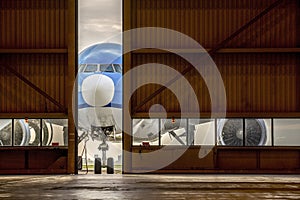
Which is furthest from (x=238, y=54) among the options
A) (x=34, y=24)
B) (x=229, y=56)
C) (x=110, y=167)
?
(x=34, y=24)

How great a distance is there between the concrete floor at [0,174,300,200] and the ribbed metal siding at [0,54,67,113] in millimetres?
5320

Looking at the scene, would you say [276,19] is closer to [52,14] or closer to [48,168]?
[52,14]

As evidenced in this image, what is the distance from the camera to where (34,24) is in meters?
29.0

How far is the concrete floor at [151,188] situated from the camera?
17.7m

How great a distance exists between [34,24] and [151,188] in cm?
1216

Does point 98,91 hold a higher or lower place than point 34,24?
lower

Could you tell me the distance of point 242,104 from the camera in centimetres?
2886

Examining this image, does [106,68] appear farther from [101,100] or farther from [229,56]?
[229,56]

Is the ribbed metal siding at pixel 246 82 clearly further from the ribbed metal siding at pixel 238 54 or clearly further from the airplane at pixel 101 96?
the airplane at pixel 101 96

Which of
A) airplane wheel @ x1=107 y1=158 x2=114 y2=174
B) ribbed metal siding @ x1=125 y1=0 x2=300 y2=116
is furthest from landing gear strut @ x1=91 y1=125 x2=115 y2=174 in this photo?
ribbed metal siding @ x1=125 y1=0 x2=300 y2=116

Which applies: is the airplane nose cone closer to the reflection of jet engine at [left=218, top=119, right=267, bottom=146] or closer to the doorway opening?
the doorway opening

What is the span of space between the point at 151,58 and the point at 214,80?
3133 mm

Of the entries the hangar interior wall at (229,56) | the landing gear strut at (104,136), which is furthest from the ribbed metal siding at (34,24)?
the landing gear strut at (104,136)

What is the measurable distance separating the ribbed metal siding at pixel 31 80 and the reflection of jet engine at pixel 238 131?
24.9ft
